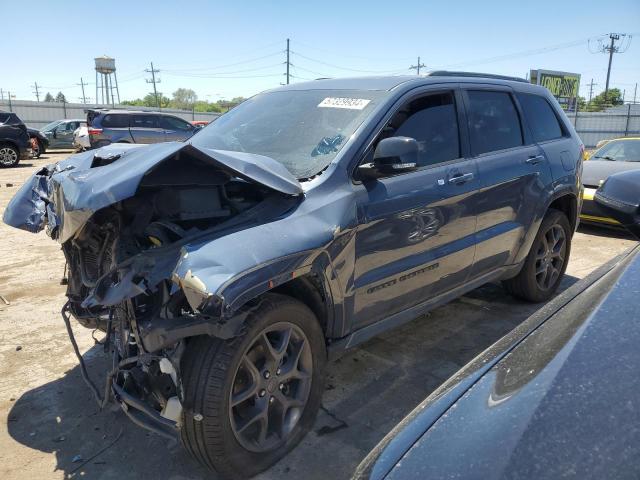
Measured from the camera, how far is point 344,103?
10.7 feet

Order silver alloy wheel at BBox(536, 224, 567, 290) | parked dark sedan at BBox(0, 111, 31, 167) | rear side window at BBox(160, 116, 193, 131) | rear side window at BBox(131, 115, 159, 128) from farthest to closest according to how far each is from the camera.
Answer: rear side window at BBox(160, 116, 193, 131) < rear side window at BBox(131, 115, 159, 128) < parked dark sedan at BBox(0, 111, 31, 167) < silver alloy wheel at BBox(536, 224, 567, 290)

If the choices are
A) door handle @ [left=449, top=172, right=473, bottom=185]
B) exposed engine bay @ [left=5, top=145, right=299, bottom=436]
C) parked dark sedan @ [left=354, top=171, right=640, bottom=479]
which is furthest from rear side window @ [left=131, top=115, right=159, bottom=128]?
parked dark sedan @ [left=354, top=171, right=640, bottom=479]

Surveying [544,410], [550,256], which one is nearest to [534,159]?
[550,256]

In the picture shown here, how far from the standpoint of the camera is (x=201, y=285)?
2025 millimetres

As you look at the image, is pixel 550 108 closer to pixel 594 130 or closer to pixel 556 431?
pixel 556 431

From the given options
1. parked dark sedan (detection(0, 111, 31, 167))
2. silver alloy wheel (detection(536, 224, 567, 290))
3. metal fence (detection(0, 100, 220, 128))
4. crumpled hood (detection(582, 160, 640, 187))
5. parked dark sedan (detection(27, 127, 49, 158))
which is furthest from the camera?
metal fence (detection(0, 100, 220, 128))

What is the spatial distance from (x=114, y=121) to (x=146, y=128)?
1.04 metres

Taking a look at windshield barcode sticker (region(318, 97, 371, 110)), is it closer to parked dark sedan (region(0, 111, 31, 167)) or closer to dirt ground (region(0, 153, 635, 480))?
dirt ground (region(0, 153, 635, 480))

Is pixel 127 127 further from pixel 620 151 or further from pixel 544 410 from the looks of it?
pixel 544 410

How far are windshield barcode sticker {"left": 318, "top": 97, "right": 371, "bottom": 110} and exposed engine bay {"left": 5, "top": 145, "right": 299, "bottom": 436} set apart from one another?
0.85 metres

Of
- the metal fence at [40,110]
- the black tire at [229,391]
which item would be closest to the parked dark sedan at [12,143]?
the black tire at [229,391]

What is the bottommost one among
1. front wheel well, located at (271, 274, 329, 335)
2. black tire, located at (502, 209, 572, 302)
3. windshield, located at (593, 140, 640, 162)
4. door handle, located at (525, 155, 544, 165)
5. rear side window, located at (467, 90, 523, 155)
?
black tire, located at (502, 209, 572, 302)

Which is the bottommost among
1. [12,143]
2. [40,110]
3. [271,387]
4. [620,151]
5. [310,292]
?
[271,387]

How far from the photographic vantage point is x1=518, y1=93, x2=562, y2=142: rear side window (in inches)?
176
